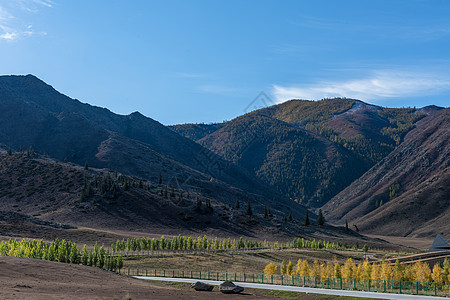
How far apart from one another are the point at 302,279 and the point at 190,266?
121ft

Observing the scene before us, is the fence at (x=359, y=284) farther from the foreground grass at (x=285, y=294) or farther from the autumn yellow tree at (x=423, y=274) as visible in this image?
the autumn yellow tree at (x=423, y=274)

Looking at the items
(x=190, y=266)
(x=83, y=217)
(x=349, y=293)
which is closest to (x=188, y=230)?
(x=83, y=217)

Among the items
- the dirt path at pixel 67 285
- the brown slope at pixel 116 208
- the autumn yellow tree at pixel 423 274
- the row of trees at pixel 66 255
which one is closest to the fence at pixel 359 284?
the dirt path at pixel 67 285

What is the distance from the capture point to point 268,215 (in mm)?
194125

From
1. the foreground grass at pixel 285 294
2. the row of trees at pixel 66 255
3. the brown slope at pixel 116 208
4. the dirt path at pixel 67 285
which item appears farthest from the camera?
the brown slope at pixel 116 208

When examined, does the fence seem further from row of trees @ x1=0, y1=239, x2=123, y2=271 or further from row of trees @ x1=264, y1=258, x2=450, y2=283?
row of trees @ x1=0, y1=239, x2=123, y2=271

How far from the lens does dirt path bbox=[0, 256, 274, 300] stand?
124 feet

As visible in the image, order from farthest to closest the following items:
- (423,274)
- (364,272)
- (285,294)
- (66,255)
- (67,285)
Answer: (423,274), (364,272), (66,255), (285,294), (67,285)

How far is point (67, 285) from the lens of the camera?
44.5 metres

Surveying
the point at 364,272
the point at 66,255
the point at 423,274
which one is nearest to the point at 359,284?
the point at 364,272

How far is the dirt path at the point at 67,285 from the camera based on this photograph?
3794cm

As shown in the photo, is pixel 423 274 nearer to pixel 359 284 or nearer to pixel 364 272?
pixel 364 272

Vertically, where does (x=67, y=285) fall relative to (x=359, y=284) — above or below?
below

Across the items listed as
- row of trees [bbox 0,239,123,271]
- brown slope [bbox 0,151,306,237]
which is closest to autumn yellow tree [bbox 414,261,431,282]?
row of trees [bbox 0,239,123,271]
